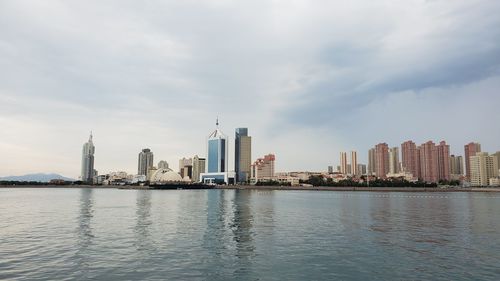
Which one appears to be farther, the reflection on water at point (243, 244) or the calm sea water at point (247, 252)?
the reflection on water at point (243, 244)

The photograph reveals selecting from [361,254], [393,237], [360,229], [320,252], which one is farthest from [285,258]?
[360,229]

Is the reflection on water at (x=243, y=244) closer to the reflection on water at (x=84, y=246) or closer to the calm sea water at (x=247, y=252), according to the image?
the calm sea water at (x=247, y=252)

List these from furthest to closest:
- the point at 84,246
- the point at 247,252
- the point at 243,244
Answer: the point at 243,244 → the point at 84,246 → the point at 247,252

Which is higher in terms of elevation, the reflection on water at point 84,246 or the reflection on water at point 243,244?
the reflection on water at point 84,246

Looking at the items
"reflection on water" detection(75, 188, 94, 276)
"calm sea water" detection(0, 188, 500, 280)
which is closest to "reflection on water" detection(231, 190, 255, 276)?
"calm sea water" detection(0, 188, 500, 280)

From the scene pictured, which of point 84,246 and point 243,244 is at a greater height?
point 84,246

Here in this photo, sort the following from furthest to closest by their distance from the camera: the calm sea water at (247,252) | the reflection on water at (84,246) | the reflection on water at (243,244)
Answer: the reflection on water at (243,244), the reflection on water at (84,246), the calm sea water at (247,252)

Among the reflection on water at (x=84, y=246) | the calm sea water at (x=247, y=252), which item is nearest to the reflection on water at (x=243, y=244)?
the calm sea water at (x=247, y=252)

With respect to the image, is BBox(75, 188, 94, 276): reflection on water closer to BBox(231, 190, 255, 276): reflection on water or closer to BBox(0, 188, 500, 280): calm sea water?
BBox(0, 188, 500, 280): calm sea water

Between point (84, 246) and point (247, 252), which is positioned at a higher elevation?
point (84, 246)

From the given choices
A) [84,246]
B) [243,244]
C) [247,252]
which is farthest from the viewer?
[243,244]

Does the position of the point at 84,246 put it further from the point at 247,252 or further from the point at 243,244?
the point at 247,252

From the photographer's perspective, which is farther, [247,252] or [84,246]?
[84,246]

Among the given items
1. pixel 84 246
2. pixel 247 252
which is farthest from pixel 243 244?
pixel 84 246
